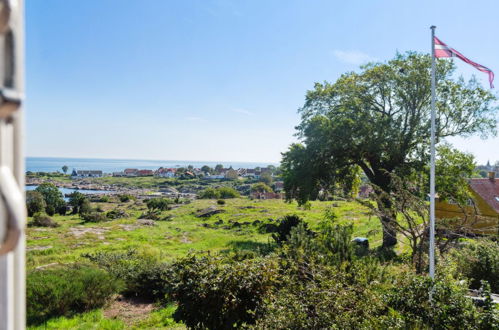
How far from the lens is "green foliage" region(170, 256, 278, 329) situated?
5004 mm

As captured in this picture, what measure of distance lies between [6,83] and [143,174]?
101507 mm

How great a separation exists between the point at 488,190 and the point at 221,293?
21795 millimetres

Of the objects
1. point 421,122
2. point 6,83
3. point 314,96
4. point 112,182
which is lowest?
point 112,182

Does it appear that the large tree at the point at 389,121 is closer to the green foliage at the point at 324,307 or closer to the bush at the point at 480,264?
the bush at the point at 480,264

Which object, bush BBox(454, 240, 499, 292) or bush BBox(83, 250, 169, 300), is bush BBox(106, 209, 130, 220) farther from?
bush BBox(454, 240, 499, 292)

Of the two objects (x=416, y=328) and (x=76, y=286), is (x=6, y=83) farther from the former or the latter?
(x=76, y=286)

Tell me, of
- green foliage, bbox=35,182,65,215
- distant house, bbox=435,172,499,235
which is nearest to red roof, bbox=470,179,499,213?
distant house, bbox=435,172,499,235

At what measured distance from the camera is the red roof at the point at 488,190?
19.3m

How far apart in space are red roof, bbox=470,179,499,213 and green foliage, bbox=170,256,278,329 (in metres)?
20.0

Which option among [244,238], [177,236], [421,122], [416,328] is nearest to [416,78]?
[421,122]

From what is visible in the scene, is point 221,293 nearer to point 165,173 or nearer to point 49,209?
point 49,209

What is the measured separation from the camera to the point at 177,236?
1845cm

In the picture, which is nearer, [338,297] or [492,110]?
[338,297]

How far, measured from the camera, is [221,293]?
16.5 ft
